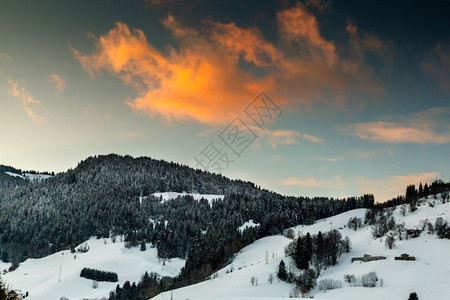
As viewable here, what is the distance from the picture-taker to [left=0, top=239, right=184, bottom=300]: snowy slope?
14475 centimetres

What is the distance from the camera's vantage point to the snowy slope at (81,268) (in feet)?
475

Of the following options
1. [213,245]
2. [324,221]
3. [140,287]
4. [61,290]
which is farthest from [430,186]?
[61,290]

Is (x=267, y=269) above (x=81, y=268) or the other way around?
above

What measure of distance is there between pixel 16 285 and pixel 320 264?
123 meters

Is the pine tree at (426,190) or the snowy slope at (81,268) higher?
the pine tree at (426,190)

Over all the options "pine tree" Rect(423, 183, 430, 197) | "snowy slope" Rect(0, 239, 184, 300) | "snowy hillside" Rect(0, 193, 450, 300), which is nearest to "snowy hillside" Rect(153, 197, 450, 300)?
"snowy hillside" Rect(0, 193, 450, 300)

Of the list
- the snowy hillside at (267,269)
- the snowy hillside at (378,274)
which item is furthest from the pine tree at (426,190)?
the snowy hillside at (378,274)

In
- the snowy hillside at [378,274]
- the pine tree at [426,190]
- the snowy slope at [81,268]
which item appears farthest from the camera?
the pine tree at [426,190]

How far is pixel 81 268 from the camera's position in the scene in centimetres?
16762

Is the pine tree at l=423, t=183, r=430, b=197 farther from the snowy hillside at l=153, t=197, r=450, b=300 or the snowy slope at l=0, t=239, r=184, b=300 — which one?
the snowy slope at l=0, t=239, r=184, b=300

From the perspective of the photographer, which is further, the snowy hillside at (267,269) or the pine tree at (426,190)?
the pine tree at (426,190)

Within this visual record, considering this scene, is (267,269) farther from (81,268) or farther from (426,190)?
(426,190)

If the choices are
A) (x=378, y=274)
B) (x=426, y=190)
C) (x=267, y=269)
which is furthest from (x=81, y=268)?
(x=426, y=190)

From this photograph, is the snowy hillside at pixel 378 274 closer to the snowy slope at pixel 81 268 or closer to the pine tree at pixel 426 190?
the pine tree at pixel 426 190
